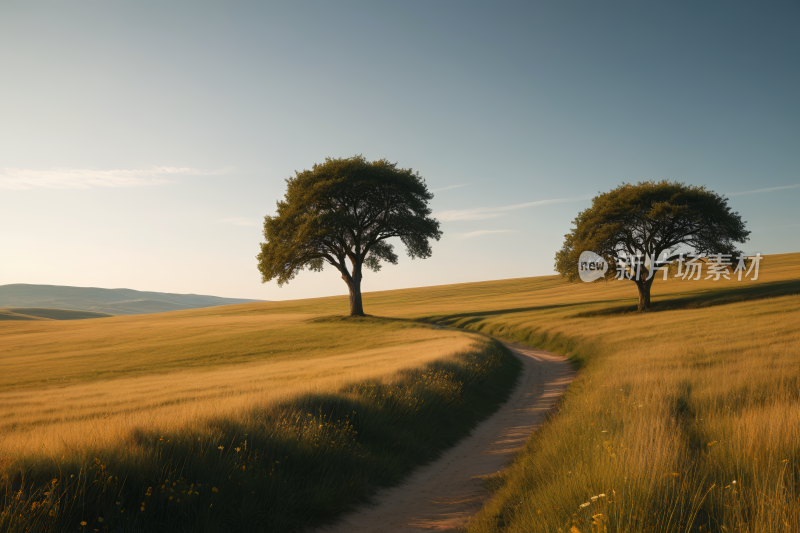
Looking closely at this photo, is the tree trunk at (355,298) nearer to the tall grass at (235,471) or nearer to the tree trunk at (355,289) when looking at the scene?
the tree trunk at (355,289)

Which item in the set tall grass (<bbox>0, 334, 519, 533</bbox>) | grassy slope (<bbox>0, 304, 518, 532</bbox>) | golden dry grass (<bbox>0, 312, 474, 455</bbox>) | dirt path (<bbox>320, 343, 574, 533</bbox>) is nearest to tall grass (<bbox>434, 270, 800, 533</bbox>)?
dirt path (<bbox>320, 343, 574, 533</bbox>)

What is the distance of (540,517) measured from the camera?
477 centimetres

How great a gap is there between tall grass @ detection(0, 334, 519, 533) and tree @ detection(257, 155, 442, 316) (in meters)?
31.7

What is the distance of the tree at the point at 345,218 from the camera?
134ft

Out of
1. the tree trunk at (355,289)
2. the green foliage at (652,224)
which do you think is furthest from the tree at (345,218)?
the green foliage at (652,224)

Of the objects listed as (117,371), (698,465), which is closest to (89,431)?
(698,465)

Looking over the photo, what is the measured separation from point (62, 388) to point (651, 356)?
82.3 ft

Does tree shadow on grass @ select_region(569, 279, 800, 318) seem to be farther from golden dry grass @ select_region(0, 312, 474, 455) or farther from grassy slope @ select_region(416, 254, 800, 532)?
grassy slope @ select_region(416, 254, 800, 532)

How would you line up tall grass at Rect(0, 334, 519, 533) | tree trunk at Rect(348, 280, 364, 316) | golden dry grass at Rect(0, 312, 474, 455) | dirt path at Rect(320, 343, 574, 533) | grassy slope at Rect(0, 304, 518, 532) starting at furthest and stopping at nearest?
1. tree trunk at Rect(348, 280, 364, 316)
2. golden dry grass at Rect(0, 312, 474, 455)
3. dirt path at Rect(320, 343, 574, 533)
4. grassy slope at Rect(0, 304, 518, 532)
5. tall grass at Rect(0, 334, 519, 533)

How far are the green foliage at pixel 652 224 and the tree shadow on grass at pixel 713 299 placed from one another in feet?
12.0

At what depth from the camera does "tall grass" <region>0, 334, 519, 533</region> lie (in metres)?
4.69

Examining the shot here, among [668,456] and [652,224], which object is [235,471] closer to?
[668,456]

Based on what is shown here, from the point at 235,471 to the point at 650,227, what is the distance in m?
40.9

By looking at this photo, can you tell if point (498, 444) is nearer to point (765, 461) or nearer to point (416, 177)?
point (765, 461)
